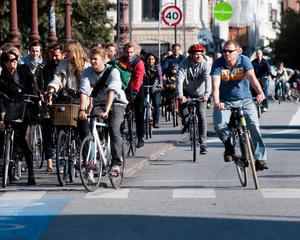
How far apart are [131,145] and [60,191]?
4.90 meters

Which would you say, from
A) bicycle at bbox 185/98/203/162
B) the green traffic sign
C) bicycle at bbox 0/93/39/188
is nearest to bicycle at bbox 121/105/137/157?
bicycle at bbox 185/98/203/162

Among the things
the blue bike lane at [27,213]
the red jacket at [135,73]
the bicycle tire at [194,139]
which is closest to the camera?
the blue bike lane at [27,213]

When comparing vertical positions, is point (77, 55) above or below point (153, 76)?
above

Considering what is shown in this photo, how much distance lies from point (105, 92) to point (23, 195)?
5.25 feet

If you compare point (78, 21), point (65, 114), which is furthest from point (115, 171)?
point (78, 21)

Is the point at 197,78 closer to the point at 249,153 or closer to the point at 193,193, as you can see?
the point at 249,153

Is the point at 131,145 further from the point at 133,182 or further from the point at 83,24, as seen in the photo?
the point at 83,24

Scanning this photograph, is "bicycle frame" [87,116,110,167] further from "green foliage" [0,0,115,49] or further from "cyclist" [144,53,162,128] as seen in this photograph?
"green foliage" [0,0,115,49]

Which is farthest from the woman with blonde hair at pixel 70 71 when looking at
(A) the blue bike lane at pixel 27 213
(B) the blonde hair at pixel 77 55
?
(A) the blue bike lane at pixel 27 213

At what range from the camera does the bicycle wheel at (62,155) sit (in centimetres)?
1482

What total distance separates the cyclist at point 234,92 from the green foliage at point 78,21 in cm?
2862

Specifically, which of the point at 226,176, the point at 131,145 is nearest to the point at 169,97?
the point at 131,145

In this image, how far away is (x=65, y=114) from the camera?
14938mm

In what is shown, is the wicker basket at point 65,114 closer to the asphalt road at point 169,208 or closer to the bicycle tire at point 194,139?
the asphalt road at point 169,208
